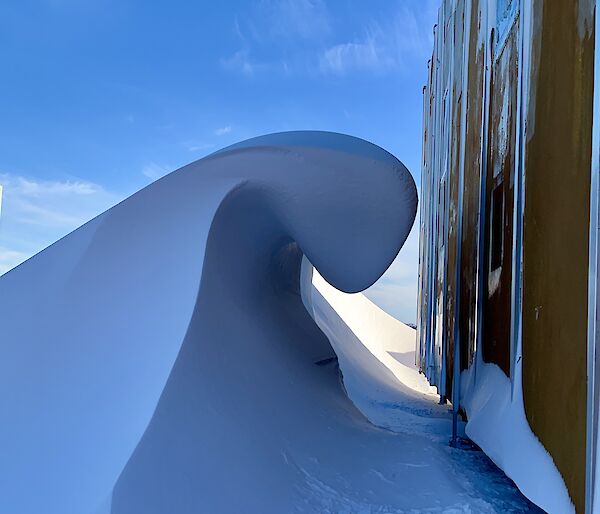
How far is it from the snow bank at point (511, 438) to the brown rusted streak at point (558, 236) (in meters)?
0.06

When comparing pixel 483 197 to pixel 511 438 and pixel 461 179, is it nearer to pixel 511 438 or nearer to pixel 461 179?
pixel 461 179

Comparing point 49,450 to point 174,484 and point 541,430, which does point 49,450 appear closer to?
point 174,484

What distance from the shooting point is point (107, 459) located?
5.73 ft

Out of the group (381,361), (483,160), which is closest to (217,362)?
(483,160)

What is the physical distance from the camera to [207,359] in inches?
94.7

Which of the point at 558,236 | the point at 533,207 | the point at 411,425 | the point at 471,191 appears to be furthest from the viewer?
the point at 411,425

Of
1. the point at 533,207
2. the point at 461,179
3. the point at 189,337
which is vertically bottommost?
the point at 189,337

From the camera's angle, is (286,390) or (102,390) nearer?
(102,390)

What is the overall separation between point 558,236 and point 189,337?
55.5 inches

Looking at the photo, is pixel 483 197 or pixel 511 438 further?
pixel 483 197

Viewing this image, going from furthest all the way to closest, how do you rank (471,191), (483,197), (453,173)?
1. (453,173)
2. (471,191)
3. (483,197)

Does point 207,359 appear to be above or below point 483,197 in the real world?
below

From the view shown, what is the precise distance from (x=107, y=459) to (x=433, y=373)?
4.83 metres

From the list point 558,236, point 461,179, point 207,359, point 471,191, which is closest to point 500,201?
point 471,191
